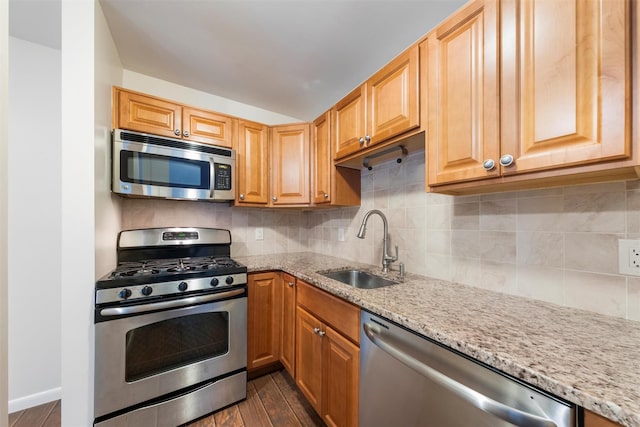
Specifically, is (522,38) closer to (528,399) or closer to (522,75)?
(522,75)

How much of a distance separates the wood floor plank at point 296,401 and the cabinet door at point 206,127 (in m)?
2.01

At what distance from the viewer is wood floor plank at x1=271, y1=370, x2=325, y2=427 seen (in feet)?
5.02

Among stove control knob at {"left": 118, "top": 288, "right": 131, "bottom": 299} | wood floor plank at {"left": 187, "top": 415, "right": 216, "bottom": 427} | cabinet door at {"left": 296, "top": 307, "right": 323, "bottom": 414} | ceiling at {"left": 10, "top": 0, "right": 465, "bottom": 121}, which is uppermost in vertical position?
ceiling at {"left": 10, "top": 0, "right": 465, "bottom": 121}

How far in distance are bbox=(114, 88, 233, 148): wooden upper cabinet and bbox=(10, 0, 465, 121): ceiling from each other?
0.37 meters

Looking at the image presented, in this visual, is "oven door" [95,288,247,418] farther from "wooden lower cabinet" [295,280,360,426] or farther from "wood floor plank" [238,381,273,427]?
"wooden lower cabinet" [295,280,360,426]

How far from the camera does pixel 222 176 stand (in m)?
1.97

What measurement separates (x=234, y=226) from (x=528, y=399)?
2317mm

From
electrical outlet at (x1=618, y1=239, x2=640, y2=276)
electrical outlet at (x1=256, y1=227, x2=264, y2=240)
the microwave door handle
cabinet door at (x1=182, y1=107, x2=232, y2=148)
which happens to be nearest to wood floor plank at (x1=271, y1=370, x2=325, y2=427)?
electrical outlet at (x1=256, y1=227, x2=264, y2=240)

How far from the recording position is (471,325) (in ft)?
2.66

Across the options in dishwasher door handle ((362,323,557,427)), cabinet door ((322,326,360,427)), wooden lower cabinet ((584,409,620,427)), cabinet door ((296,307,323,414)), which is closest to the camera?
wooden lower cabinet ((584,409,620,427))

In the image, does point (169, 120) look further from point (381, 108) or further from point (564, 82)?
point (564, 82)

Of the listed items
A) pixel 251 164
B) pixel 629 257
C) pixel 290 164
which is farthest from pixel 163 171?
pixel 629 257

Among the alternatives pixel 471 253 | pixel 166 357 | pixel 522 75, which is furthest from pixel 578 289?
pixel 166 357

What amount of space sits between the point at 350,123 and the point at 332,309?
48.7 inches
